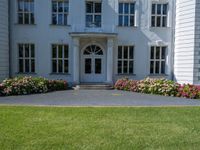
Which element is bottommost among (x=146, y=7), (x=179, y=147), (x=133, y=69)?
(x=179, y=147)

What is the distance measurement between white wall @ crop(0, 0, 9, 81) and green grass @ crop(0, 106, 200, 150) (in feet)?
35.6

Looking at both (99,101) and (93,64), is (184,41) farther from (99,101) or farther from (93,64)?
(99,101)

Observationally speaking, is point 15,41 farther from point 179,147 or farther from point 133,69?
point 179,147

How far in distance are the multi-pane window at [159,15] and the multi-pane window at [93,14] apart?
436 cm

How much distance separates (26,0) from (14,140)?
17.1 m

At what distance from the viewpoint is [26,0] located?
20.7 meters

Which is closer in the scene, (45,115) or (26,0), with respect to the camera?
(45,115)

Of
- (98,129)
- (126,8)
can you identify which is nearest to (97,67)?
(126,8)

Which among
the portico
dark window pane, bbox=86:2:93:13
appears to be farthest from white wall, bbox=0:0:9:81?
dark window pane, bbox=86:2:93:13

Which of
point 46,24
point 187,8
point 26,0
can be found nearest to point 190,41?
point 187,8

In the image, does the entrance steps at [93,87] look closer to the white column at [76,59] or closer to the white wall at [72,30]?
the white column at [76,59]

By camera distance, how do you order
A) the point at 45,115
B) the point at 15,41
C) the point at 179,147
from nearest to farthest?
the point at 179,147 → the point at 45,115 → the point at 15,41

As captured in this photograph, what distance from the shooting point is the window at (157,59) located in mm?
21156

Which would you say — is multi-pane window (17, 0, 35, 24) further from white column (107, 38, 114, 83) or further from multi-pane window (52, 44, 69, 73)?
white column (107, 38, 114, 83)
